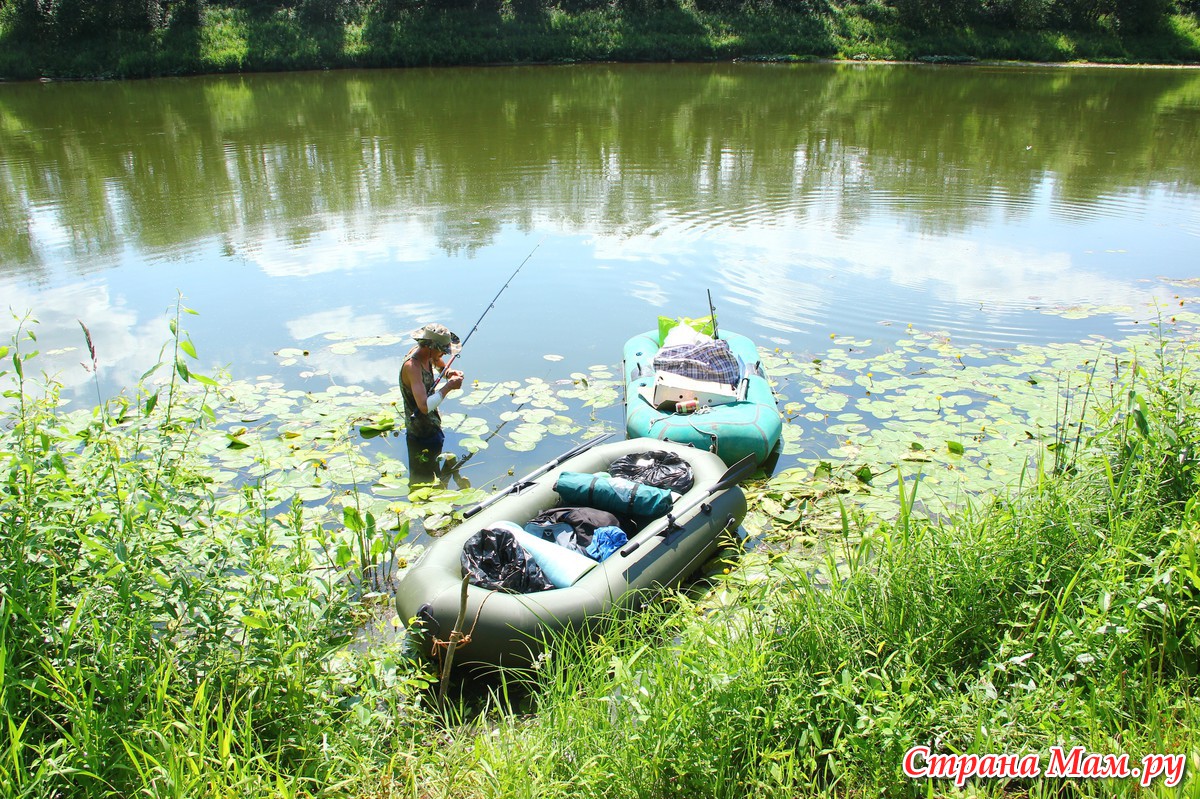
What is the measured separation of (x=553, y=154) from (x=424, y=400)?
29.4 ft

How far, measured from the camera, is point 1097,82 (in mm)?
22000

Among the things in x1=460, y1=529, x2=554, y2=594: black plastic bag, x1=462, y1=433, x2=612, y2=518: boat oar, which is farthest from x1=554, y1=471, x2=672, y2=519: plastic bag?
x1=460, y1=529, x2=554, y2=594: black plastic bag

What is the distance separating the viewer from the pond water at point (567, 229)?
6867 mm

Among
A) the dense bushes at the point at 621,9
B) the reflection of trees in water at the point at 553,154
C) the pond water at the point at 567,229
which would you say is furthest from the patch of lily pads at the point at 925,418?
the dense bushes at the point at 621,9

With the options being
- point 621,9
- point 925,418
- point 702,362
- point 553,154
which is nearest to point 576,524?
point 702,362

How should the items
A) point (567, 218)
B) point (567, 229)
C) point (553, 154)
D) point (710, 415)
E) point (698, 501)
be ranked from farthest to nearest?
point (553, 154)
point (567, 218)
point (567, 229)
point (710, 415)
point (698, 501)

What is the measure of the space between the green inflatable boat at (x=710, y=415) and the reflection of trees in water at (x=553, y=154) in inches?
173

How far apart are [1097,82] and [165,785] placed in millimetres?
26170

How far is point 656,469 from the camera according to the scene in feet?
14.5

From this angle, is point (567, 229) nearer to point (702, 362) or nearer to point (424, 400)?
point (702, 362)

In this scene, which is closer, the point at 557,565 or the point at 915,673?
the point at 915,673

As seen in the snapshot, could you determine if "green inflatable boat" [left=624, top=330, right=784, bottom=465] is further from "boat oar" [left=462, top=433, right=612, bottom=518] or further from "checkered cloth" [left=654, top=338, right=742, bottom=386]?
"boat oar" [left=462, top=433, right=612, bottom=518]

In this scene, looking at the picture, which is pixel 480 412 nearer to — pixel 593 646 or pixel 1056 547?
pixel 593 646

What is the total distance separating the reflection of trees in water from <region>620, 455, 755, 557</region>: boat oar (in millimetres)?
5675
